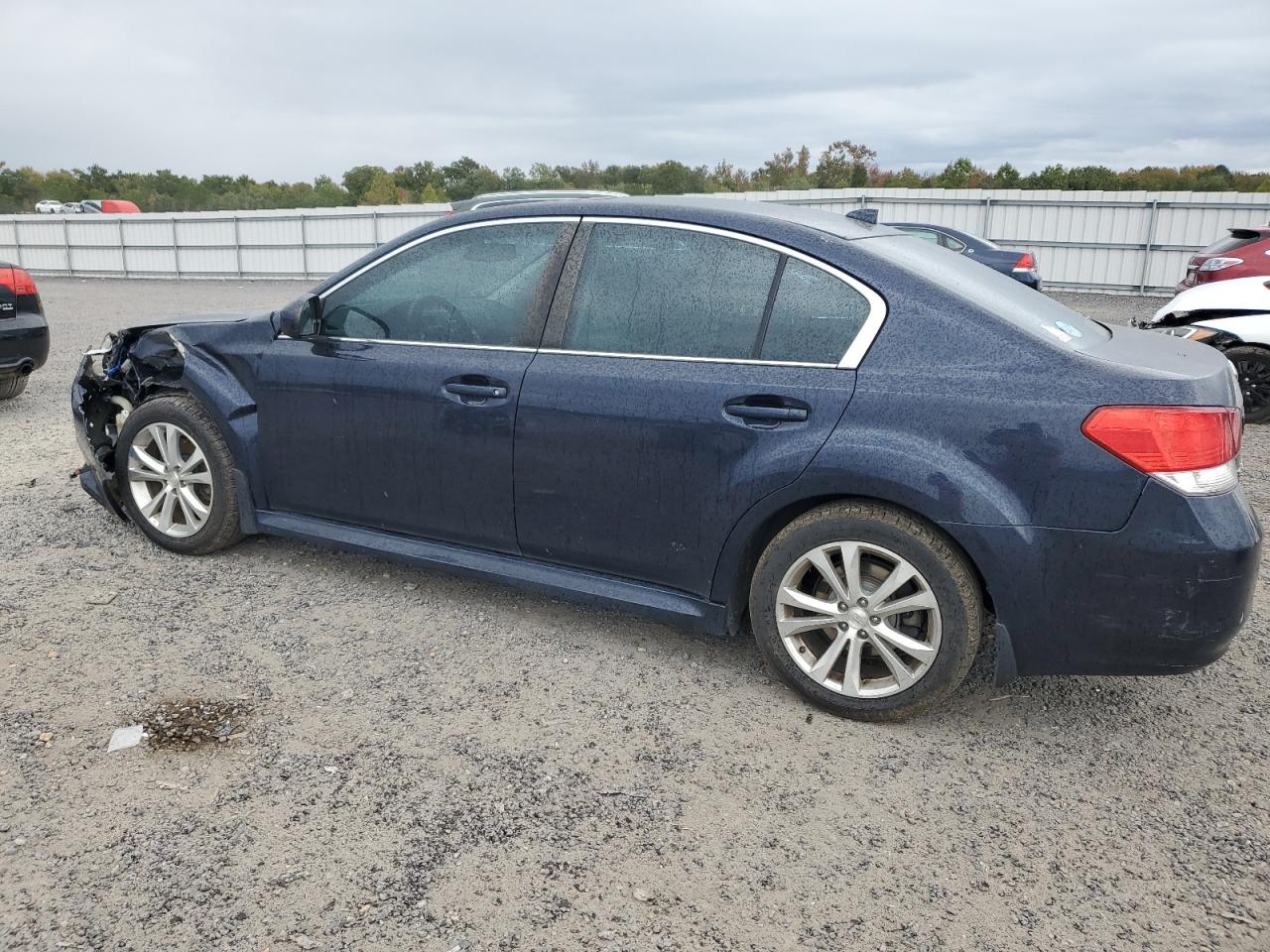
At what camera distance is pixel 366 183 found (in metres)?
70.3

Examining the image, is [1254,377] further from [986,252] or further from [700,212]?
[986,252]

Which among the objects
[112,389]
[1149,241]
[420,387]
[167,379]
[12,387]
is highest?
[1149,241]

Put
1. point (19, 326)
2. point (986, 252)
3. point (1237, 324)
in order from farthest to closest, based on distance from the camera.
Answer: point (986, 252) → point (1237, 324) → point (19, 326)

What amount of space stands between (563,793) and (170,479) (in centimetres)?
282

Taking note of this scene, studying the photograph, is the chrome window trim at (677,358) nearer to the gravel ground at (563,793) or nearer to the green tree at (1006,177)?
the gravel ground at (563,793)

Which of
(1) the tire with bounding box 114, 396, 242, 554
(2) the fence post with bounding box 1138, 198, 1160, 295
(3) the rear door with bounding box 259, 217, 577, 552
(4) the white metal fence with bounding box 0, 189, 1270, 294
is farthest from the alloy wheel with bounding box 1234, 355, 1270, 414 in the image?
(2) the fence post with bounding box 1138, 198, 1160, 295

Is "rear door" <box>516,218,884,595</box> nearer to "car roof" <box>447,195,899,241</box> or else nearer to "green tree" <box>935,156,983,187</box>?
"car roof" <box>447,195,899,241</box>

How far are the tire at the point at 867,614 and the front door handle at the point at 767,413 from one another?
32 centimetres

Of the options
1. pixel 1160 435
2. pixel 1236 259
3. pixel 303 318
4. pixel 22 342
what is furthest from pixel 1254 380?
pixel 22 342

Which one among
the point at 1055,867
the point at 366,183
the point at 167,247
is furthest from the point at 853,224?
the point at 366,183

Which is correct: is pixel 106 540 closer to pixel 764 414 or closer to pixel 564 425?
pixel 564 425

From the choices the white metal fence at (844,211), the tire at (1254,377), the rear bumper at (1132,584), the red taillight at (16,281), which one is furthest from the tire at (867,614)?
the white metal fence at (844,211)

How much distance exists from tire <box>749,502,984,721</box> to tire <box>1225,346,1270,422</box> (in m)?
6.39

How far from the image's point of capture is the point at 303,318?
425 cm
